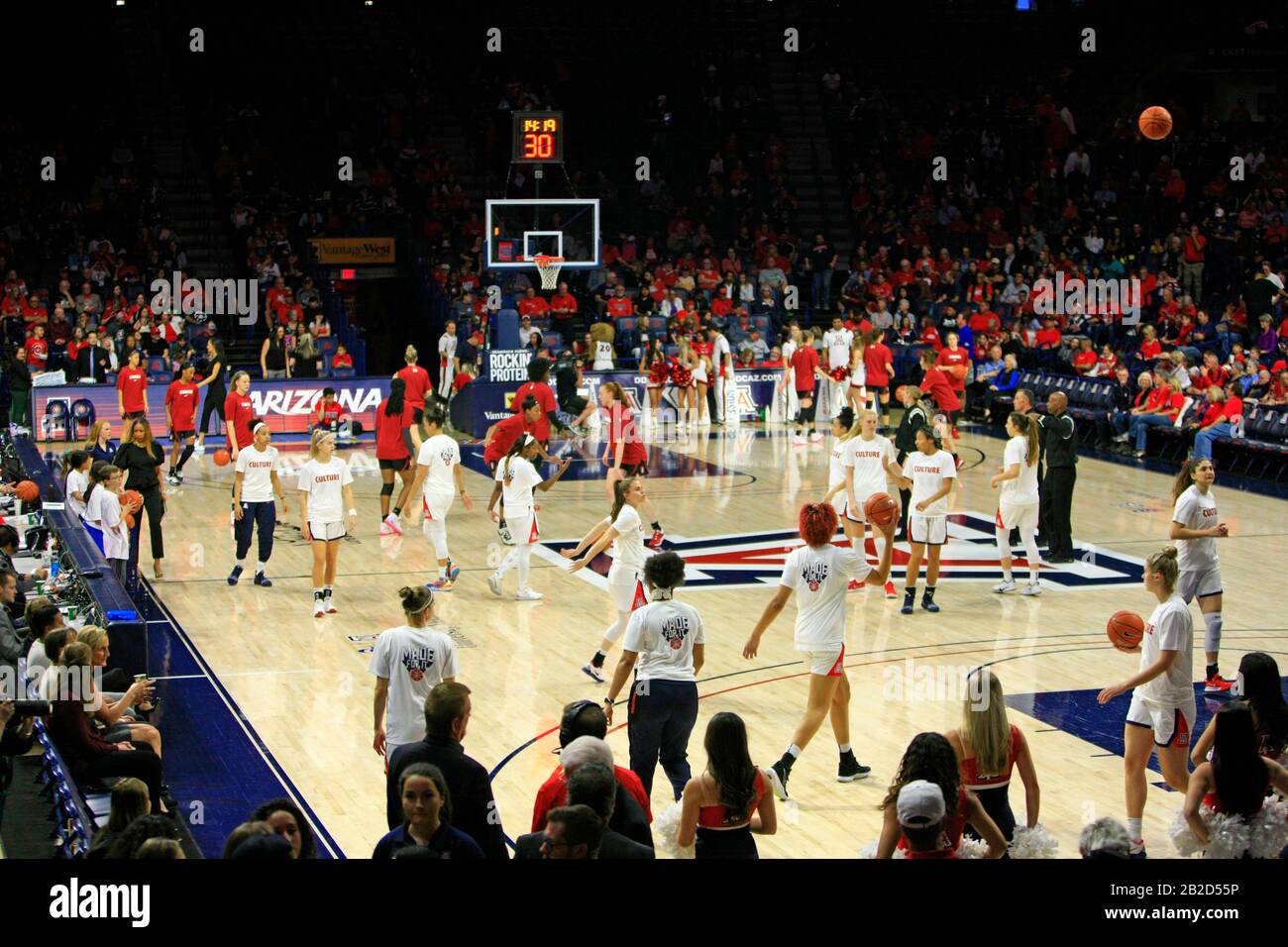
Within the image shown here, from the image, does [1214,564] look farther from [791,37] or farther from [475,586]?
[791,37]

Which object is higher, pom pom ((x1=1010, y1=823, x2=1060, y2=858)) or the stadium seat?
the stadium seat

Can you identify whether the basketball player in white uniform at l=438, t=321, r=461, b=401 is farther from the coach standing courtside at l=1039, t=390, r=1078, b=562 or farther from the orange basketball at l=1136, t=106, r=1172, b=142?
the coach standing courtside at l=1039, t=390, r=1078, b=562

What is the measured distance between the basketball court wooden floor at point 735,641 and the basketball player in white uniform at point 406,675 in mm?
785

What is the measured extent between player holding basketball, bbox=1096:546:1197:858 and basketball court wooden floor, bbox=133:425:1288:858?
1.45ft

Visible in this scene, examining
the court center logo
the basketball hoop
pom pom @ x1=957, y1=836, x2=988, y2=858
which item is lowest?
the court center logo

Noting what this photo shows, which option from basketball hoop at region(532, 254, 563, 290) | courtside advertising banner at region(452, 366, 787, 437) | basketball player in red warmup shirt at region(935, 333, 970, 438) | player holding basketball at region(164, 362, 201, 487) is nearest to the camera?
player holding basketball at region(164, 362, 201, 487)

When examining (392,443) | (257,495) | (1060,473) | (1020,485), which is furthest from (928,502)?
(392,443)

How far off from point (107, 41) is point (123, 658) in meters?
28.3

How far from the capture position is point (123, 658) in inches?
413

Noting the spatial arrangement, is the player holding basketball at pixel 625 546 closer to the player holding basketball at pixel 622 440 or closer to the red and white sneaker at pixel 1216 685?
the red and white sneaker at pixel 1216 685

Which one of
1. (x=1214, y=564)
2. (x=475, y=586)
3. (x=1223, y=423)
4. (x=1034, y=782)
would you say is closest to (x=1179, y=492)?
(x=1214, y=564)

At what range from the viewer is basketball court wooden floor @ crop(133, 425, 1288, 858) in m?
10.1

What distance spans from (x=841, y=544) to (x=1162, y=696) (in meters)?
8.83

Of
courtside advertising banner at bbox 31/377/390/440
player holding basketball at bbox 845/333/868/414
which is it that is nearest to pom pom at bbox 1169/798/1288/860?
player holding basketball at bbox 845/333/868/414
